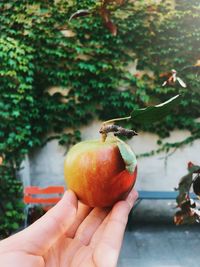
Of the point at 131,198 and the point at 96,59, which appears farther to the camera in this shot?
the point at 96,59

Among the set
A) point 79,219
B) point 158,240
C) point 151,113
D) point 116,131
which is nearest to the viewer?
point 151,113

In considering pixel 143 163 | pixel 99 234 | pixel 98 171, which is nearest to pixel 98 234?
pixel 99 234

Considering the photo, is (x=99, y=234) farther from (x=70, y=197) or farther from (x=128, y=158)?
(x=128, y=158)

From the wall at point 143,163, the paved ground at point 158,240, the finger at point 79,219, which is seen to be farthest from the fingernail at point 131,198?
the wall at point 143,163

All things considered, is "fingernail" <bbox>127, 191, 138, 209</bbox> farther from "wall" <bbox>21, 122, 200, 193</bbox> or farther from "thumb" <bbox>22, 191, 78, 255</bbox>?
"wall" <bbox>21, 122, 200, 193</bbox>

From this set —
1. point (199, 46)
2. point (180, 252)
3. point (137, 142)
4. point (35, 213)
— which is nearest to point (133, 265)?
point (180, 252)

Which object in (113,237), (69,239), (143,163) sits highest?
(113,237)
